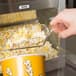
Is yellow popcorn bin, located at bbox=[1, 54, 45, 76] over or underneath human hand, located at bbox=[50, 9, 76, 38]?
underneath

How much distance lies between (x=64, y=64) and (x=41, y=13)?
0.83 feet

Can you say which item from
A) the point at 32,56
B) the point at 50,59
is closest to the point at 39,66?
the point at 32,56

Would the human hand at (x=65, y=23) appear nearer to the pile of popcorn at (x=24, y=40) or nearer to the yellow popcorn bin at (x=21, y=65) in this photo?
the pile of popcorn at (x=24, y=40)

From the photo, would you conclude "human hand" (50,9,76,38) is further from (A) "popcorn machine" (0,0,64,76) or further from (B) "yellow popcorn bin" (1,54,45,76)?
(B) "yellow popcorn bin" (1,54,45,76)

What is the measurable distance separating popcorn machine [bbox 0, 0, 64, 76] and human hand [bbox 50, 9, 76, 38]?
0.04 m

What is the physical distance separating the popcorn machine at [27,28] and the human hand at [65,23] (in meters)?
0.04

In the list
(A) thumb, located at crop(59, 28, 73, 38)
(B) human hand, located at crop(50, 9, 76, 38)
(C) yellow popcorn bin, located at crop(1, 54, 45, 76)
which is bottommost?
(C) yellow popcorn bin, located at crop(1, 54, 45, 76)

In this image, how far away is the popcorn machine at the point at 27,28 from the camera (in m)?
1.00

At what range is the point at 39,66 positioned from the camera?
84cm

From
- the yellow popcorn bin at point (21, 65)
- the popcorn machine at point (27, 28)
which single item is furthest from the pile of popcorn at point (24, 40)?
the yellow popcorn bin at point (21, 65)

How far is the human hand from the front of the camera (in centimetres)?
101

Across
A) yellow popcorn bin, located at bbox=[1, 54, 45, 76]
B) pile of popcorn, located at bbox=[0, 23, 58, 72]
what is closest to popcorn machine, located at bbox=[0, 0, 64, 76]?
pile of popcorn, located at bbox=[0, 23, 58, 72]

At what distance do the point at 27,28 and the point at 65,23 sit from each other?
0.16 m

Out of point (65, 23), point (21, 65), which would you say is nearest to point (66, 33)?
point (65, 23)
